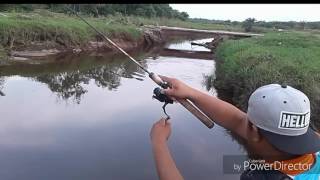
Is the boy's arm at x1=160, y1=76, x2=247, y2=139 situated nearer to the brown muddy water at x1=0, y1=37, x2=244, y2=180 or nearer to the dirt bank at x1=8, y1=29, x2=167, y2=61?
the brown muddy water at x1=0, y1=37, x2=244, y2=180

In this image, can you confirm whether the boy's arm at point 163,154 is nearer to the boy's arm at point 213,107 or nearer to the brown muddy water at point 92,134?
the boy's arm at point 213,107

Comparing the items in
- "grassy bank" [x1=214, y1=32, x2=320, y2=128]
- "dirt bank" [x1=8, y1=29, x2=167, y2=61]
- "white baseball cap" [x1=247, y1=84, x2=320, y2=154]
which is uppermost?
"white baseball cap" [x1=247, y1=84, x2=320, y2=154]

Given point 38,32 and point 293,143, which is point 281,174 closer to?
point 293,143

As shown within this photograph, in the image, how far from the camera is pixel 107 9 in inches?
1524

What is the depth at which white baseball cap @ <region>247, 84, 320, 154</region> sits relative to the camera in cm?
143

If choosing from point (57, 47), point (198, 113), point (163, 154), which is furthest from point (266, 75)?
point (57, 47)

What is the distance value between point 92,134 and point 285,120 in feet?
21.5

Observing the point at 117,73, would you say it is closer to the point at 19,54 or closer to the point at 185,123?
the point at 19,54

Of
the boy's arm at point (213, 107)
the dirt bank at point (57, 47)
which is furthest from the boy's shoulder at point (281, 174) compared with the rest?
the dirt bank at point (57, 47)

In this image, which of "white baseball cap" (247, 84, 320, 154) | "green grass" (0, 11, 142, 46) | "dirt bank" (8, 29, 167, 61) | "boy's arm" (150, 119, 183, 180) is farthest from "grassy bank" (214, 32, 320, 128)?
"green grass" (0, 11, 142, 46)

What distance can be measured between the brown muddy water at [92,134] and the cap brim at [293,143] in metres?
4.74

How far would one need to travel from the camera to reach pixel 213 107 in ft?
6.53

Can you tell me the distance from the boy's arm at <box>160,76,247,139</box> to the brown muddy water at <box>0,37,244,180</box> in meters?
4.21

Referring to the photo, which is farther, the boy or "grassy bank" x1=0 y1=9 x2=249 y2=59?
"grassy bank" x1=0 y1=9 x2=249 y2=59
